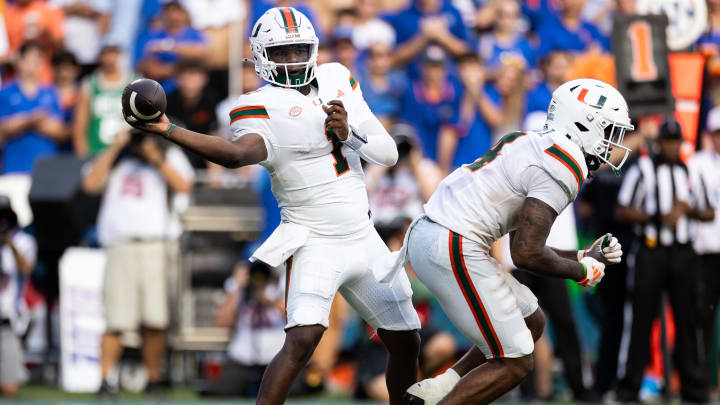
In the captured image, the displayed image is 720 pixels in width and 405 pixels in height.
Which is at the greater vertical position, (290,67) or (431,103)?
(290,67)

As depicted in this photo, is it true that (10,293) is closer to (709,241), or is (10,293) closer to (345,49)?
(345,49)

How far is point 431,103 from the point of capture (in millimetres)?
11594

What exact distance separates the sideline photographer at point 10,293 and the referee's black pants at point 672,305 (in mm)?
4678

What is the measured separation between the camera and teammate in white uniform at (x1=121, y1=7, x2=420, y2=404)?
6410mm

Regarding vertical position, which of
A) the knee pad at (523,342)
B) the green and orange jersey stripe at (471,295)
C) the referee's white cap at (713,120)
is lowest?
the knee pad at (523,342)

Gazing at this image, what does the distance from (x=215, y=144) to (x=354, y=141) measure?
0.82m

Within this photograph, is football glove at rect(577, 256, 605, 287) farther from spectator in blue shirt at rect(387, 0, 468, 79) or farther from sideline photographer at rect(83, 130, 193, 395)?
spectator in blue shirt at rect(387, 0, 468, 79)

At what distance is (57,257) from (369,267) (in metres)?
5.26

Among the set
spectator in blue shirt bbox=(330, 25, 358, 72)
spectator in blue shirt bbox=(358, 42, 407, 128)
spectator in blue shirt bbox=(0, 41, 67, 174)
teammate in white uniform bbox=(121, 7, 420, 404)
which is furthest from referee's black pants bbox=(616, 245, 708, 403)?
spectator in blue shirt bbox=(0, 41, 67, 174)

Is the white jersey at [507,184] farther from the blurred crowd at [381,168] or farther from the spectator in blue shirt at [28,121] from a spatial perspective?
the spectator in blue shirt at [28,121]

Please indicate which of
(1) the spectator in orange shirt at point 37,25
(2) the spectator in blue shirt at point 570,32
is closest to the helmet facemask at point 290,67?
(2) the spectator in blue shirt at point 570,32

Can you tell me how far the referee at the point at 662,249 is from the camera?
31.9 ft

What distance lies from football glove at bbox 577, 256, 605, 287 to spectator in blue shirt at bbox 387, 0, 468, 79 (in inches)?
234

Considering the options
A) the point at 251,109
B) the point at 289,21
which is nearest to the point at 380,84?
the point at 289,21
